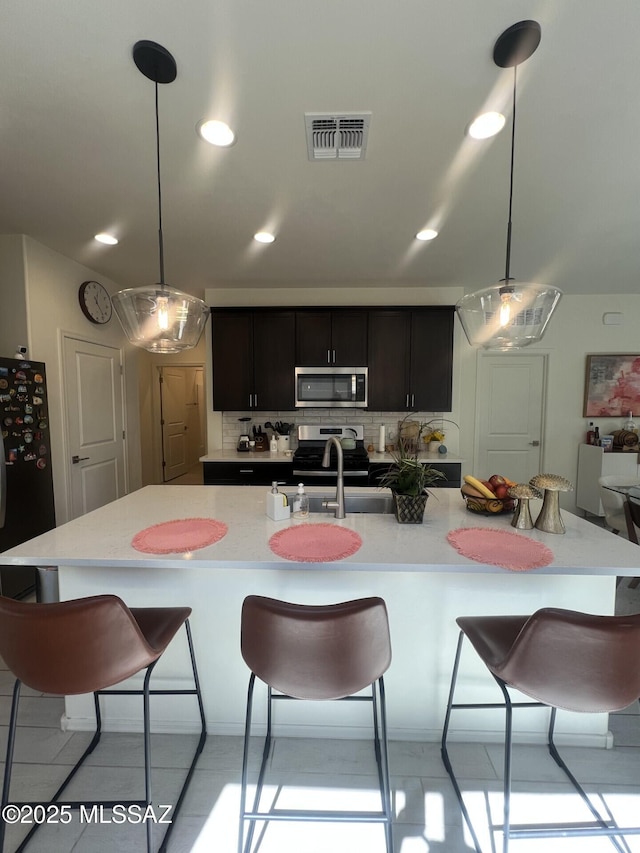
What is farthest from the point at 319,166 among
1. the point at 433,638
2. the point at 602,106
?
the point at 433,638

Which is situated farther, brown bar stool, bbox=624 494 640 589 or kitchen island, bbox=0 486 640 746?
brown bar stool, bbox=624 494 640 589

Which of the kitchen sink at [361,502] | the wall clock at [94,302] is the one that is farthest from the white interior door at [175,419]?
the kitchen sink at [361,502]

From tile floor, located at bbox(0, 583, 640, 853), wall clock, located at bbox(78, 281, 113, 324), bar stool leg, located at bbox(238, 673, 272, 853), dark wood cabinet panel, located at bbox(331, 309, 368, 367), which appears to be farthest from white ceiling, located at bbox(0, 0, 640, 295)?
tile floor, located at bbox(0, 583, 640, 853)

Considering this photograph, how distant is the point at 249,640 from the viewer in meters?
1.05

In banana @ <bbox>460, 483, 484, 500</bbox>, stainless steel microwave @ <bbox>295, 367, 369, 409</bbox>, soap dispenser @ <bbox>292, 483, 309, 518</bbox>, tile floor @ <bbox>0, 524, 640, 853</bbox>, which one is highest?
stainless steel microwave @ <bbox>295, 367, 369, 409</bbox>

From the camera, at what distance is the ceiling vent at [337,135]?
162 centimetres

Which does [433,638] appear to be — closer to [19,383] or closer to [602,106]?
[602,106]

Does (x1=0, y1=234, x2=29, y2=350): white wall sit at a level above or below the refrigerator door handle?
above

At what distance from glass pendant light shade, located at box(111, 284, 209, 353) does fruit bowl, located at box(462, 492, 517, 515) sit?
1509mm

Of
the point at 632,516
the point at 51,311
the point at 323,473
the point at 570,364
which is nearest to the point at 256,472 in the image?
the point at 323,473

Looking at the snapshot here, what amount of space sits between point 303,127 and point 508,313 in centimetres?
128

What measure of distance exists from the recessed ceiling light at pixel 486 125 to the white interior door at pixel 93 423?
11.2ft

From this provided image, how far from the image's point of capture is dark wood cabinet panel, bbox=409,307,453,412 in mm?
3830

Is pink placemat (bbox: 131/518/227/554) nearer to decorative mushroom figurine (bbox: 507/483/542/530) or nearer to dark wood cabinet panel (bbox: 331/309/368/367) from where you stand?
decorative mushroom figurine (bbox: 507/483/542/530)
